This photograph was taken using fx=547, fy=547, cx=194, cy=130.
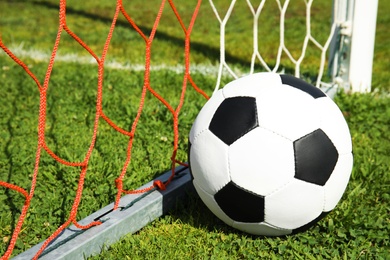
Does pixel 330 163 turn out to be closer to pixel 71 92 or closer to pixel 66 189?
pixel 66 189

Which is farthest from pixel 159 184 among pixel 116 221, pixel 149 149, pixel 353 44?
pixel 353 44

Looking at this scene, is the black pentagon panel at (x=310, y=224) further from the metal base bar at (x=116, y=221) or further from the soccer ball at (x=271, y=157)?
the metal base bar at (x=116, y=221)

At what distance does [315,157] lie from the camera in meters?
2.34

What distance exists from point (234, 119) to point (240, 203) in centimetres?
37

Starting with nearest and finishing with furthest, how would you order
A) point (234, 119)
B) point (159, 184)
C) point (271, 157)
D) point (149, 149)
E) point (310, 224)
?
point (271, 157) < point (234, 119) < point (310, 224) < point (159, 184) < point (149, 149)

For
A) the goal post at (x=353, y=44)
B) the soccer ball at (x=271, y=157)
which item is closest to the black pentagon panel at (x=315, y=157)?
the soccer ball at (x=271, y=157)

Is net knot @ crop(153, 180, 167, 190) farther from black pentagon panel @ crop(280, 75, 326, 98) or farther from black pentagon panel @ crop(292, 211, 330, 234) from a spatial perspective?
black pentagon panel @ crop(280, 75, 326, 98)

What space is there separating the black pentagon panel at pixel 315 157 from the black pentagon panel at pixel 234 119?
222mm

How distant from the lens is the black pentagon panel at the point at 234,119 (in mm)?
2363

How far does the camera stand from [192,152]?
2527 millimetres

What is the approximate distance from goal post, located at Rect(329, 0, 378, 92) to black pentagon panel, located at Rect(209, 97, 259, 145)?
2.22 metres

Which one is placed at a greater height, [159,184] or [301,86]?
[301,86]

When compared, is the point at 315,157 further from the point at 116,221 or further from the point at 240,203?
the point at 116,221

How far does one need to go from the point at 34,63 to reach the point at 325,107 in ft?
12.3
